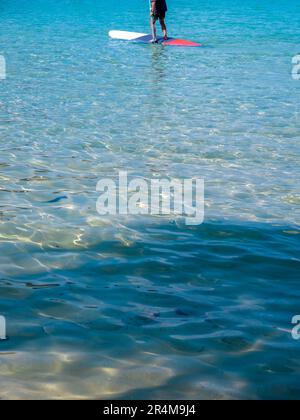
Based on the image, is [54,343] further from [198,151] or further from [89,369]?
[198,151]

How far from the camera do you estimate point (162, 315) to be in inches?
179

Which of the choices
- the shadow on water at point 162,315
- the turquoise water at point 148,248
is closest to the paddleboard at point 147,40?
the turquoise water at point 148,248

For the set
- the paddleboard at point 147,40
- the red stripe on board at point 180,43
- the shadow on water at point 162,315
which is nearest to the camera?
the shadow on water at point 162,315

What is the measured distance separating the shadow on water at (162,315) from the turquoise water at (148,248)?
0.01 meters

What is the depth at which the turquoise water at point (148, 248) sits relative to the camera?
151 inches

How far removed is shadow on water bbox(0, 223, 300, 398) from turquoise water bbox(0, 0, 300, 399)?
0.04 feet

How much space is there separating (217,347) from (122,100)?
9768 mm

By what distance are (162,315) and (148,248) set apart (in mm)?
1306

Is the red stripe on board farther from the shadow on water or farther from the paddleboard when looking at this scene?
the shadow on water

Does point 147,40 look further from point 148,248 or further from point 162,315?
point 162,315

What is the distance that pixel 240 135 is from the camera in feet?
34.6

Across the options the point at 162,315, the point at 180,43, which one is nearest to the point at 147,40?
the point at 180,43

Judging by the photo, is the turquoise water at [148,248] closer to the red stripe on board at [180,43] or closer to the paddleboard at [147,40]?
the red stripe on board at [180,43]

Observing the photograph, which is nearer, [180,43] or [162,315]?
[162,315]
